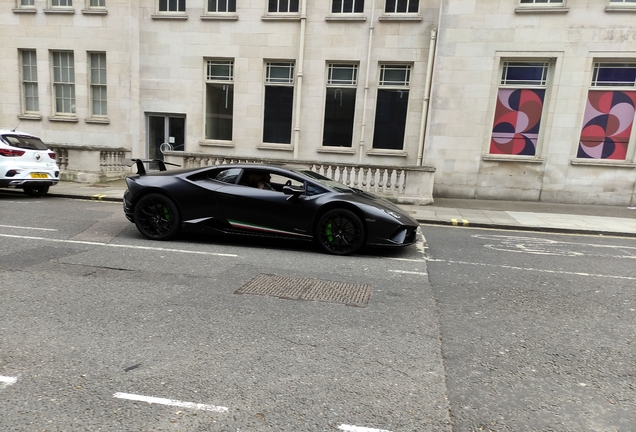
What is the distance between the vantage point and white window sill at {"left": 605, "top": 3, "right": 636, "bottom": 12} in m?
12.6

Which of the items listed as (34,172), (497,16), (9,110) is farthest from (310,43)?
(9,110)

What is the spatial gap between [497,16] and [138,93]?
43.4ft

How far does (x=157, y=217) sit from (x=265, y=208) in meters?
1.91

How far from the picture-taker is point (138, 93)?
16.3 meters

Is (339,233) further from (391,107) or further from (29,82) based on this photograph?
(29,82)

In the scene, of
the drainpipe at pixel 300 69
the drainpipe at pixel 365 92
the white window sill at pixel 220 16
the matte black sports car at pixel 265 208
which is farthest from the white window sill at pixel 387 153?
the matte black sports car at pixel 265 208

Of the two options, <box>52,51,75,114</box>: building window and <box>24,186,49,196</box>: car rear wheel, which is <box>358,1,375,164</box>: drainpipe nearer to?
<box>24,186,49,196</box>: car rear wheel

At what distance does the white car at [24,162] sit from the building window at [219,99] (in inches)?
246

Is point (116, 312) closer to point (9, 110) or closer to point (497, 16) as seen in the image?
point (497, 16)

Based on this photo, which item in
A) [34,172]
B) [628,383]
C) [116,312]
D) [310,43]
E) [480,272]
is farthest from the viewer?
[310,43]

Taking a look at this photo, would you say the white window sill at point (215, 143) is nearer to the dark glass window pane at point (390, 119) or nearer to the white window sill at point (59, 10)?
the dark glass window pane at point (390, 119)

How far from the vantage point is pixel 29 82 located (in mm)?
17031

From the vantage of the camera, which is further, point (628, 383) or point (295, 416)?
point (628, 383)

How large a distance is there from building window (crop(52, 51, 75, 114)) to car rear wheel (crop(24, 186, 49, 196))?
258 inches
